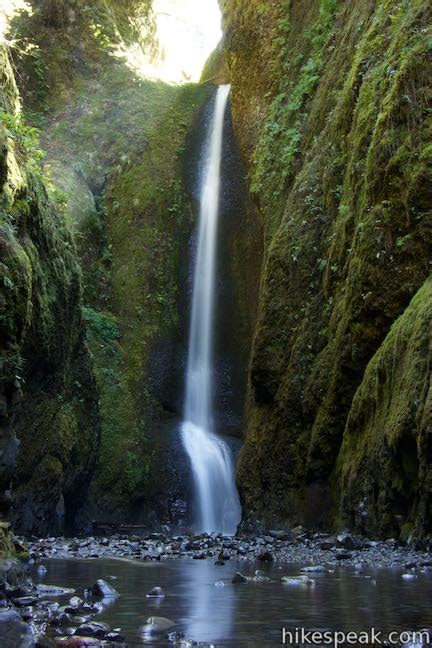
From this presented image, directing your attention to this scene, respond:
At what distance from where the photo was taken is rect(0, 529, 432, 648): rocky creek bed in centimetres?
446

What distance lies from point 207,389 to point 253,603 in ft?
55.4

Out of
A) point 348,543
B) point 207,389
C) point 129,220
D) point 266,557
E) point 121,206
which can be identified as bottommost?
point 266,557

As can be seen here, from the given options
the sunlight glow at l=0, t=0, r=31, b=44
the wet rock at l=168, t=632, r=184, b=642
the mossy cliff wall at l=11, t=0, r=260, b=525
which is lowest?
the wet rock at l=168, t=632, r=184, b=642

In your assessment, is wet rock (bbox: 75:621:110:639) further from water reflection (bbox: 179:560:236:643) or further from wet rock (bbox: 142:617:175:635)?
water reflection (bbox: 179:560:236:643)

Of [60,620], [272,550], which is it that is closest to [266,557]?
[272,550]

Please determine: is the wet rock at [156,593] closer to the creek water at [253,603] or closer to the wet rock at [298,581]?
the creek water at [253,603]

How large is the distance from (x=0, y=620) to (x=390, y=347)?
24.3ft

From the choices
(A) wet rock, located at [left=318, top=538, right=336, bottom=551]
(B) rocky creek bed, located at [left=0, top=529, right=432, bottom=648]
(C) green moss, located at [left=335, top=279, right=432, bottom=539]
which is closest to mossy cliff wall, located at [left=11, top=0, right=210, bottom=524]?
(B) rocky creek bed, located at [left=0, top=529, right=432, bottom=648]

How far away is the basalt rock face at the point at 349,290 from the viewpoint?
406 inches

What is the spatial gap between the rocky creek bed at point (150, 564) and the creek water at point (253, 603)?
0.08 metres

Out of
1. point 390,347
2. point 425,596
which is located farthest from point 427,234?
point 425,596

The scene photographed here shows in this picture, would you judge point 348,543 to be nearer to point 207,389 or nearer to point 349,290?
point 349,290

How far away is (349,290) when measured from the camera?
1261 cm

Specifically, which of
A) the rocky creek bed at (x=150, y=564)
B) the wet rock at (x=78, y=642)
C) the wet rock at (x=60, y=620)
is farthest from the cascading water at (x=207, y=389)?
the wet rock at (x=78, y=642)
